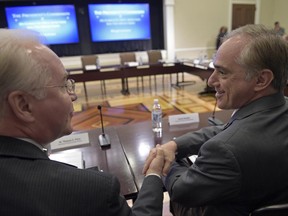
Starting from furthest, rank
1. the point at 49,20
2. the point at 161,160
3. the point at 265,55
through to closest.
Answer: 1. the point at 49,20
2. the point at 161,160
3. the point at 265,55

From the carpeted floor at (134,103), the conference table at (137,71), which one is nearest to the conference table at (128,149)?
the carpeted floor at (134,103)

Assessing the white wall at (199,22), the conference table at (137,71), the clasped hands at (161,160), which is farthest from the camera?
the white wall at (199,22)

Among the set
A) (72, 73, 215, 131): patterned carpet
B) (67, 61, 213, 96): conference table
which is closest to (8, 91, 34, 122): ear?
(72, 73, 215, 131): patterned carpet

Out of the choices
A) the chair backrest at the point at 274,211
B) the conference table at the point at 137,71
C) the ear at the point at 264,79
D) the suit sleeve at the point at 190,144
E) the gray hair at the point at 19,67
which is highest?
the gray hair at the point at 19,67

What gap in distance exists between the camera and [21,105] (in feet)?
2.05

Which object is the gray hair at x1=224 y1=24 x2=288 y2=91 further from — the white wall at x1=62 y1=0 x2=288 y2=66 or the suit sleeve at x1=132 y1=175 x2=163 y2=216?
the white wall at x1=62 y1=0 x2=288 y2=66

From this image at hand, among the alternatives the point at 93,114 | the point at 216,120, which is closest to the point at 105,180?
the point at 216,120

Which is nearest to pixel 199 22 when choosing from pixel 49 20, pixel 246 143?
pixel 49 20

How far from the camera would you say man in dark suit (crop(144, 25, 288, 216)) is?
2.62ft

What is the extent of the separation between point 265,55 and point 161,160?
1.97 ft

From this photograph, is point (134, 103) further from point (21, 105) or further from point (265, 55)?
point (21, 105)

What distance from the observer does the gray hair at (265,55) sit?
2.94 feet

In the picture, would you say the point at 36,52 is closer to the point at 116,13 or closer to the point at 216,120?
the point at 216,120

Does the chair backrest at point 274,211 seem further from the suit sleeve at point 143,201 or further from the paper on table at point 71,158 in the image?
the paper on table at point 71,158
